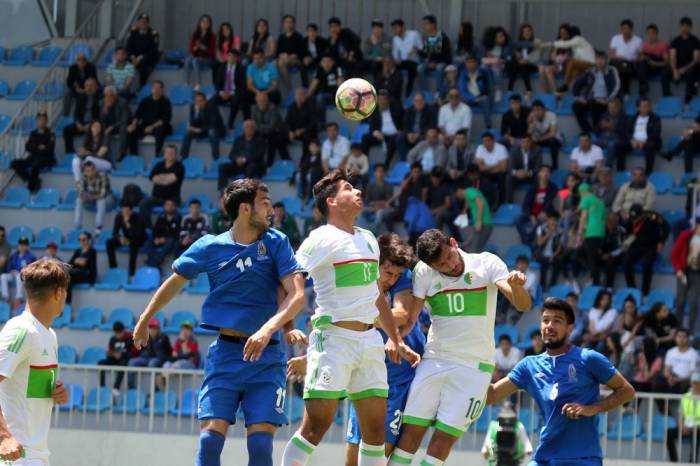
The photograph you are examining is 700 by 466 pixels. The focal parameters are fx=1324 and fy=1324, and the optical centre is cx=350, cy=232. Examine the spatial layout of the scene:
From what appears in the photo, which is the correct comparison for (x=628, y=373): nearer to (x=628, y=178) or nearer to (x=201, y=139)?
(x=628, y=178)

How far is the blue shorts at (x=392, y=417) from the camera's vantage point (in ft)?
34.9

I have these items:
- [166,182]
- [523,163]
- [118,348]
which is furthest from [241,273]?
[166,182]

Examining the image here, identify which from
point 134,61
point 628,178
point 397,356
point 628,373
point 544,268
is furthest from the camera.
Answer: point 134,61

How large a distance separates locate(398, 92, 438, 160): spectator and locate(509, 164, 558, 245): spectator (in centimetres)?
247

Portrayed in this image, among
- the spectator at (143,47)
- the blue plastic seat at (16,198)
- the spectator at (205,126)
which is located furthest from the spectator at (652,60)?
the blue plastic seat at (16,198)

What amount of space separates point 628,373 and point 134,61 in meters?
13.0

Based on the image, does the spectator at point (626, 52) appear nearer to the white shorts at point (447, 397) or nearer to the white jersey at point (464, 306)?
the white jersey at point (464, 306)

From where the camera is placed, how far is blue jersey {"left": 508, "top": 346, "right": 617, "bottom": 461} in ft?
32.6

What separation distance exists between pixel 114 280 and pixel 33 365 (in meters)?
15.8

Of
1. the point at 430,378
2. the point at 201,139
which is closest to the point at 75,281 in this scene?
the point at 201,139

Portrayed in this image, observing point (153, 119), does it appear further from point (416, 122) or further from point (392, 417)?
point (392, 417)

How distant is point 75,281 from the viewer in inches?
917

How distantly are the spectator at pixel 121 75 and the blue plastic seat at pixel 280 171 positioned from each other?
390 centimetres

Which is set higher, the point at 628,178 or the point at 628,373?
the point at 628,178
